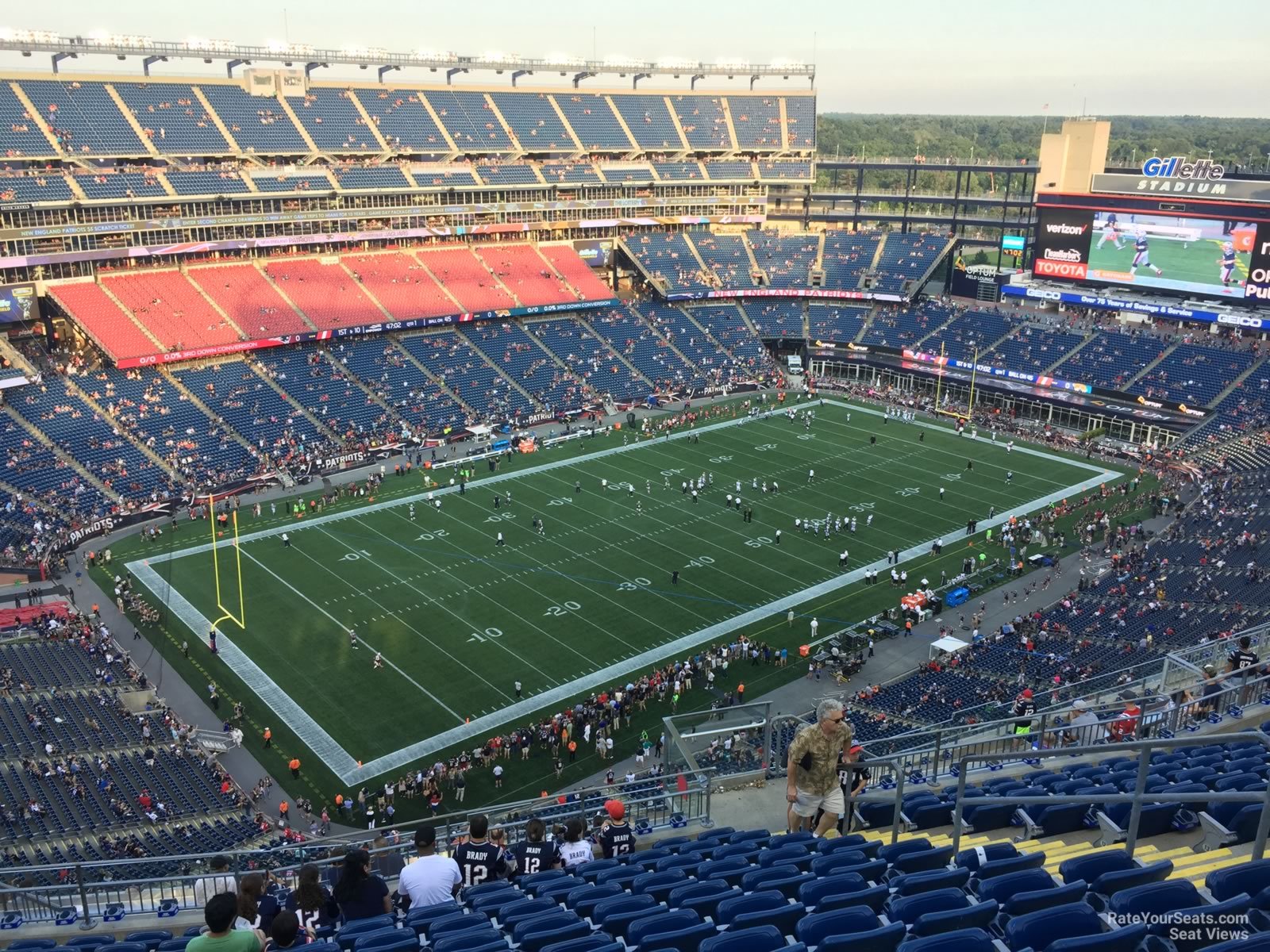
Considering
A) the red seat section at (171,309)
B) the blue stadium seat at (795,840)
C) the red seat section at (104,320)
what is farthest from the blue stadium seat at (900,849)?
the red seat section at (171,309)

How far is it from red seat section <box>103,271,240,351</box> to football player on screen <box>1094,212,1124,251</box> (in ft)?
162

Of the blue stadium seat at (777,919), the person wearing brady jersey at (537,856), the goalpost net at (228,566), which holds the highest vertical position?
the blue stadium seat at (777,919)

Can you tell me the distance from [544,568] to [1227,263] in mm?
41898

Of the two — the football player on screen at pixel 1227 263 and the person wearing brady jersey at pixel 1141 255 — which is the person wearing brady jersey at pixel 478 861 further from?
the person wearing brady jersey at pixel 1141 255

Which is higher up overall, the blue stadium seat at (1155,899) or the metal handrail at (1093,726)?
the blue stadium seat at (1155,899)

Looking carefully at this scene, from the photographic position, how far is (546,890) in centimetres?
912

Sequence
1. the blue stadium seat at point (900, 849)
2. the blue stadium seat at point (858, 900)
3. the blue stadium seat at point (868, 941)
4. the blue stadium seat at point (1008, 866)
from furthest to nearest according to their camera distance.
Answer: the blue stadium seat at point (900, 849), the blue stadium seat at point (1008, 866), the blue stadium seat at point (858, 900), the blue stadium seat at point (868, 941)

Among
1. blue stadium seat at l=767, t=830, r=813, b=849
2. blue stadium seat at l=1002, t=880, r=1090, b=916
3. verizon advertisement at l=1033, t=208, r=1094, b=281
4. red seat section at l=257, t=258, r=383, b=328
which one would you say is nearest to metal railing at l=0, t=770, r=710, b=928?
blue stadium seat at l=767, t=830, r=813, b=849

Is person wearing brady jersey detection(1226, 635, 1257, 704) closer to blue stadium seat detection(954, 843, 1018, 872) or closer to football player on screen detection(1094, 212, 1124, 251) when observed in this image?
blue stadium seat detection(954, 843, 1018, 872)

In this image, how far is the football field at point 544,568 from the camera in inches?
1163

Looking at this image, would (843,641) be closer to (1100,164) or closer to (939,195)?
(1100,164)

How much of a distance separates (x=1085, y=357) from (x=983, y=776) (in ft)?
165

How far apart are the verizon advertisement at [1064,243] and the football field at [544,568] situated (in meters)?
14.9

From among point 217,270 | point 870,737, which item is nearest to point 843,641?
point 870,737
